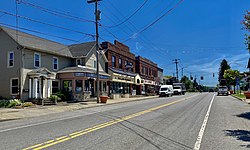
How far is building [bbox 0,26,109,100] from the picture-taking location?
25391 millimetres

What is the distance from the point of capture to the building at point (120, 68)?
3988 cm

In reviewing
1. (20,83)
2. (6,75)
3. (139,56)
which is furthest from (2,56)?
(139,56)

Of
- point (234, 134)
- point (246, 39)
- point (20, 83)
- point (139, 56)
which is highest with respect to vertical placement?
point (139, 56)

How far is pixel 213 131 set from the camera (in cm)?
948

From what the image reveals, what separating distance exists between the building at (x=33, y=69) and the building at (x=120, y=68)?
799cm

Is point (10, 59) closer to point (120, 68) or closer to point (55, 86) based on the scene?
point (55, 86)

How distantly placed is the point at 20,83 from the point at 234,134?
2150cm

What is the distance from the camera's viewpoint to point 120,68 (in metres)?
44.8

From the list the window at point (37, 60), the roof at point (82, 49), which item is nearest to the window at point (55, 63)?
the window at point (37, 60)

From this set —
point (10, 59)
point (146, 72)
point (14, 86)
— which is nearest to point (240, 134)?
point (14, 86)

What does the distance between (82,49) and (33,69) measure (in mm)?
10597

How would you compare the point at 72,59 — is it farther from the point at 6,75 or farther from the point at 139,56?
the point at 139,56

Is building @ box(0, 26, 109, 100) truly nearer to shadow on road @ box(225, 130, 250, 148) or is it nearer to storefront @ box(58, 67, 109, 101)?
storefront @ box(58, 67, 109, 101)

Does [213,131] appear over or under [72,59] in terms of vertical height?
under
